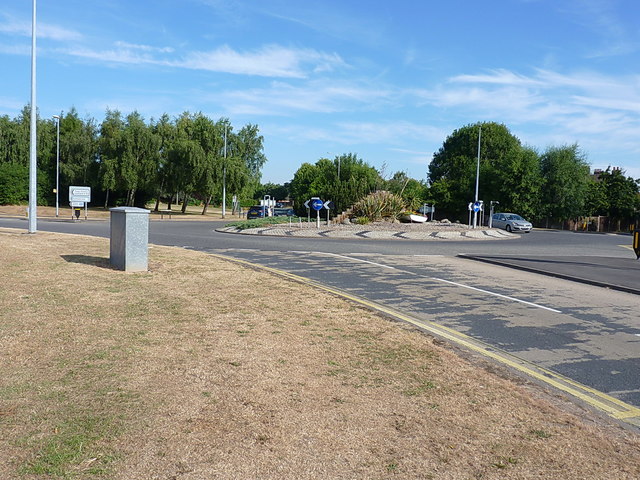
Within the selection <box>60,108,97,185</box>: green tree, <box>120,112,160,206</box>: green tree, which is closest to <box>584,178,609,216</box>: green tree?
<box>120,112,160,206</box>: green tree

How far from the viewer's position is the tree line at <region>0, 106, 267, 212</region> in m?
57.3

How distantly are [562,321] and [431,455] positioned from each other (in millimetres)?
5549

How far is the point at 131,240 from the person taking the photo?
1048 centimetres

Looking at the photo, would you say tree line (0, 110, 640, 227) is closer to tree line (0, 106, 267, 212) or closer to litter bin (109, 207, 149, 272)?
tree line (0, 106, 267, 212)

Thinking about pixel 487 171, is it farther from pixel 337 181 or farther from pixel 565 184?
pixel 337 181

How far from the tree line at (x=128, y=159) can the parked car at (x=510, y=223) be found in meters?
28.2

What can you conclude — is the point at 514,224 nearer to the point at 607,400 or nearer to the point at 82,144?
the point at 607,400

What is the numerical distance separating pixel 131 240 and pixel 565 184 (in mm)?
55243

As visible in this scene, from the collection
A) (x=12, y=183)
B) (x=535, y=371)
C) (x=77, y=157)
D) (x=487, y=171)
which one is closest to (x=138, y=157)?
(x=77, y=157)

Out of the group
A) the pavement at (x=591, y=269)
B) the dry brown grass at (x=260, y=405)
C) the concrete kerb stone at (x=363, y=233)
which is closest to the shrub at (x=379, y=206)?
the concrete kerb stone at (x=363, y=233)

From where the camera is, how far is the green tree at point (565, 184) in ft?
187

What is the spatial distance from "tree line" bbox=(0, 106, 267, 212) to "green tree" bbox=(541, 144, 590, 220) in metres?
32.8

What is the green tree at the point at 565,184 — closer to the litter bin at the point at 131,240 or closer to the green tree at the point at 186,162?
the green tree at the point at 186,162

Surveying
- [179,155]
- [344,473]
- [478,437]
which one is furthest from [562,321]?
[179,155]
